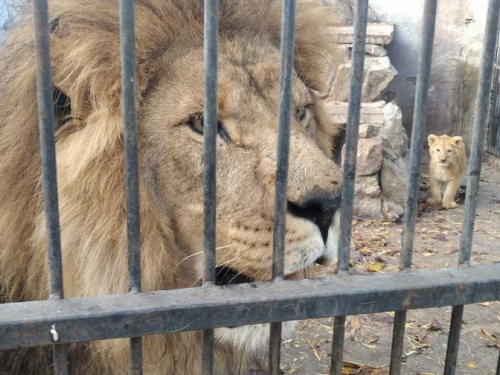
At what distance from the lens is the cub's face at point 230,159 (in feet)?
5.29

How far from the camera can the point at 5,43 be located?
1908 millimetres

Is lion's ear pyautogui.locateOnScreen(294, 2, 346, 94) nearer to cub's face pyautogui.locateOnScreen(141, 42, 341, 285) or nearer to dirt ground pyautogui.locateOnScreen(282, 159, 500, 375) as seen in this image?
cub's face pyautogui.locateOnScreen(141, 42, 341, 285)

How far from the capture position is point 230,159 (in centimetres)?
171

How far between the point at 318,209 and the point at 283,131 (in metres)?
0.30

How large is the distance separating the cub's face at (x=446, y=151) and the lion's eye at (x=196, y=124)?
5.54m

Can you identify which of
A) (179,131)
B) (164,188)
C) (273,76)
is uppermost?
(273,76)

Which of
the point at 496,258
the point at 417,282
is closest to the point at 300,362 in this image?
the point at 417,282

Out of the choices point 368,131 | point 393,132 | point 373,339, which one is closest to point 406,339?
point 373,339

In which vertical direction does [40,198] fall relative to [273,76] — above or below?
below

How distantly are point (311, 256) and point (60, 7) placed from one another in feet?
3.36

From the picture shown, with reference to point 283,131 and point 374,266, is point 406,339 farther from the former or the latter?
point 283,131

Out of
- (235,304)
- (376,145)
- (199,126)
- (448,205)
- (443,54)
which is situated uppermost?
(443,54)

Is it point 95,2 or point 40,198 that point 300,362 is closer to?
point 40,198

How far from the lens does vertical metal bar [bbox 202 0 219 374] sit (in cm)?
119
